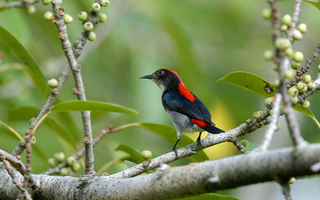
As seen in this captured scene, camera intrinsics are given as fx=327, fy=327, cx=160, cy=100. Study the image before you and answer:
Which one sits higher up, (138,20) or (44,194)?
(138,20)

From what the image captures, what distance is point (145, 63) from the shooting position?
18.6 ft

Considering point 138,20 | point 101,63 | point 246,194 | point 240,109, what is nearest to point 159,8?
point 138,20

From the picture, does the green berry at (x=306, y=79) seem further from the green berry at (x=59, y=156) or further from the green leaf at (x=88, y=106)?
the green berry at (x=59, y=156)

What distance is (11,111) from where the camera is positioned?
365 cm

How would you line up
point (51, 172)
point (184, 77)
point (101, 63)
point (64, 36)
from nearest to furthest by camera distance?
point (64, 36) → point (51, 172) → point (184, 77) → point (101, 63)

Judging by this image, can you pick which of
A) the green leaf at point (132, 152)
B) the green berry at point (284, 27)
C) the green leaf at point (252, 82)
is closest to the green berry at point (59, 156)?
the green leaf at point (132, 152)

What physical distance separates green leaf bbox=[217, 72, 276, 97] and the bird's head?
2.17 meters

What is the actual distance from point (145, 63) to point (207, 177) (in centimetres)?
431

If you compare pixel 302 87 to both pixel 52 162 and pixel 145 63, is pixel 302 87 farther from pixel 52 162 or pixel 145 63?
pixel 145 63

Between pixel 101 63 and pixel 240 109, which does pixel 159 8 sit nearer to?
pixel 101 63

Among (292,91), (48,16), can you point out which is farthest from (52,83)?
(292,91)

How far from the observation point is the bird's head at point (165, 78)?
511cm

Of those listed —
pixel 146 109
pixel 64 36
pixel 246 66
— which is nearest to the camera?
pixel 64 36

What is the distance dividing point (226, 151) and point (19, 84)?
13.3 ft
